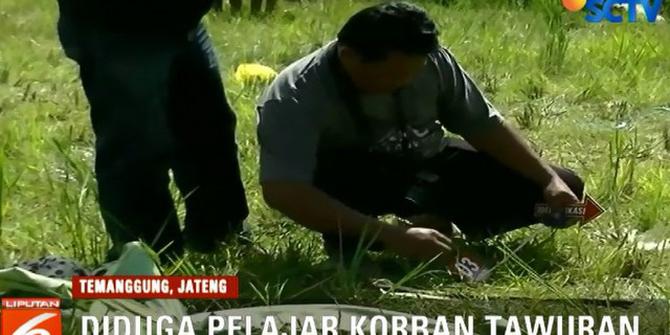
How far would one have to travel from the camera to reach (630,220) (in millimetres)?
3721

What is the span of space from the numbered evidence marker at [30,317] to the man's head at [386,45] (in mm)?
874

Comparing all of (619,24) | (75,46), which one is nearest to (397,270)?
(75,46)

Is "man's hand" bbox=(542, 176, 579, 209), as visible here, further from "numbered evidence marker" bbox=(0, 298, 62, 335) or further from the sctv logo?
the sctv logo

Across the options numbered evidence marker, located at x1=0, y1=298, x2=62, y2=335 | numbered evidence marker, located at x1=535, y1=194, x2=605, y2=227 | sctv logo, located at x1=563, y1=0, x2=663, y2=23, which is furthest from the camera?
sctv logo, located at x1=563, y1=0, x2=663, y2=23

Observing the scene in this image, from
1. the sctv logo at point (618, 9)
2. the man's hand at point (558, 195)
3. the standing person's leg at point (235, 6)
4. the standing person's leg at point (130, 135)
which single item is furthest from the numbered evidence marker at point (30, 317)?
the sctv logo at point (618, 9)

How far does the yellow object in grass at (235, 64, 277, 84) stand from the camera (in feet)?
16.9

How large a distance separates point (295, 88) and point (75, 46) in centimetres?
51

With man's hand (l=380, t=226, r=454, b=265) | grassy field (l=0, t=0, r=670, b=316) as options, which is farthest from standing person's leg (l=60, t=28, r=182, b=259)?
man's hand (l=380, t=226, r=454, b=265)

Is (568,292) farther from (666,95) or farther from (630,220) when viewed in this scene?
(666,95)

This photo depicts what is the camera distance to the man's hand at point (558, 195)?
330 centimetres

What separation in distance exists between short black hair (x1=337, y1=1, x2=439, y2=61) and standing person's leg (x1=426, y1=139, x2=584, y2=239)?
0.45 m

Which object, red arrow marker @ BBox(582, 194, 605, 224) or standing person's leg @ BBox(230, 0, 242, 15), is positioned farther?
standing person's leg @ BBox(230, 0, 242, 15)

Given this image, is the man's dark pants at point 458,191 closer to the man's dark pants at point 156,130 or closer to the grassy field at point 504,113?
the grassy field at point 504,113

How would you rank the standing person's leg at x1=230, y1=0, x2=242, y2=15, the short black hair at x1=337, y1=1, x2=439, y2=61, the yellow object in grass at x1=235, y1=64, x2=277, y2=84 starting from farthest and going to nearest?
the standing person's leg at x1=230, y1=0, x2=242, y2=15
the yellow object in grass at x1=235, y1=64, x2=277, y2=84
the short black hair at x1=337, y1=1, x2=439, y2=61
